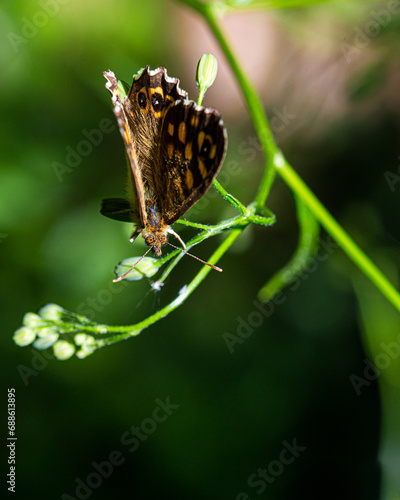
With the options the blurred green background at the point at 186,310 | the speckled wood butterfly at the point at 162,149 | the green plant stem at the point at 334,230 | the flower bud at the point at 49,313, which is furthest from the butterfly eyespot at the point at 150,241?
the blurred green background at the point at 186,310

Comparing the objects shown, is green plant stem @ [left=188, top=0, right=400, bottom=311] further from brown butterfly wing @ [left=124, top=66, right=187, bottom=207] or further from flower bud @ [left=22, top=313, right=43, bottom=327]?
flower bud @ [left=22, top=313, right=43, bottom=327]

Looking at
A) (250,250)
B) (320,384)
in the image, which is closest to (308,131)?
(250,250)

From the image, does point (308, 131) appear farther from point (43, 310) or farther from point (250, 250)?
point (43, 310)

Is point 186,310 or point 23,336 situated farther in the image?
point 186,310

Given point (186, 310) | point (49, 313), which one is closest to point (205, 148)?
point (49, 313)

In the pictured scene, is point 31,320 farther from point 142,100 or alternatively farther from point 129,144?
point 142,100

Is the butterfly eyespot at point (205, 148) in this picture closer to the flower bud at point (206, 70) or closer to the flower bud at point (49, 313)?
the flower bud at point (206, 70)
